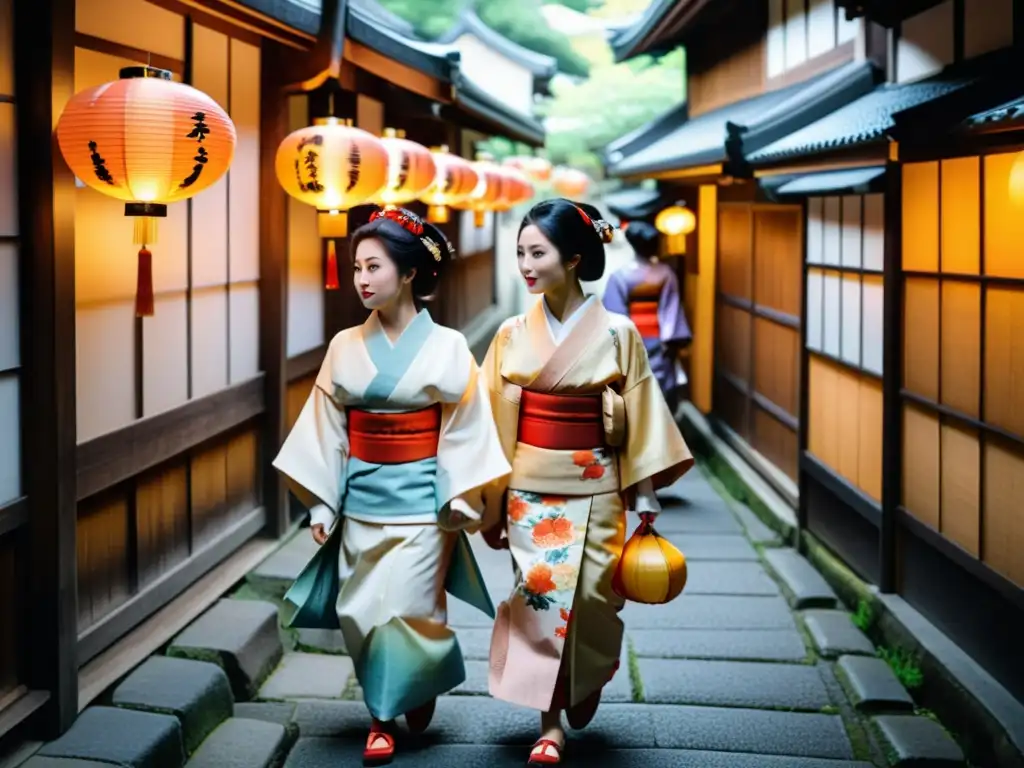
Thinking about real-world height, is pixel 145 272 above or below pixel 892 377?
above

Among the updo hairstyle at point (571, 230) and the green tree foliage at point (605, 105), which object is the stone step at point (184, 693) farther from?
the green tree foliage at point (605, 105)

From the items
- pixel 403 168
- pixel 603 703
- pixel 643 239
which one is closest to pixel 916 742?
pixel 603 703

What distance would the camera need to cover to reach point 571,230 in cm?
507

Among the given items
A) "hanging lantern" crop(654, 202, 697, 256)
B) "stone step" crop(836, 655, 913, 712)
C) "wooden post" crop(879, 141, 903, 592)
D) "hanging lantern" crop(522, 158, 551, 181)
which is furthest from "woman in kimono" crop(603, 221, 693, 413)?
"hanging lantern" crop(522, 158, 551, 181)

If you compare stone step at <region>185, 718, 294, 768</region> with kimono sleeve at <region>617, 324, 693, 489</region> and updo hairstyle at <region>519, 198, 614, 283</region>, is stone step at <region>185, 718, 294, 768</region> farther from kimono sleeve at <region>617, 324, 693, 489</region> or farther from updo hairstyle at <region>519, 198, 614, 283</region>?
updo hairstyle at <region>519, 198, 614, 283</region>

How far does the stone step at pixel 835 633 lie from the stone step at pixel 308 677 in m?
2.75

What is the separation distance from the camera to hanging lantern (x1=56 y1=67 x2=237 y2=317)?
13.9ft

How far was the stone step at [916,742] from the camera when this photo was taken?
510cm

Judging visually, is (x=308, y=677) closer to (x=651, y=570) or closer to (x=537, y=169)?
(x=651, y=570)

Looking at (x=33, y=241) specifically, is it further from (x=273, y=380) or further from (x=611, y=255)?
(x=611, y=255)

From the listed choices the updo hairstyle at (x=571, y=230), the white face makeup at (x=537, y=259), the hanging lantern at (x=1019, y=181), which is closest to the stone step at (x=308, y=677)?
the white face makeup at (x=537, y=259)

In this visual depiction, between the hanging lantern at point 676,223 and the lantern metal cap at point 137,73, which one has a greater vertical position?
the hanging lantern at point 676,223

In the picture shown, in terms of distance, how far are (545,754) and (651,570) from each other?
3.10 ft

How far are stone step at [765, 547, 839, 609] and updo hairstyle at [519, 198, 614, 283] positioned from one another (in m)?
3.33
